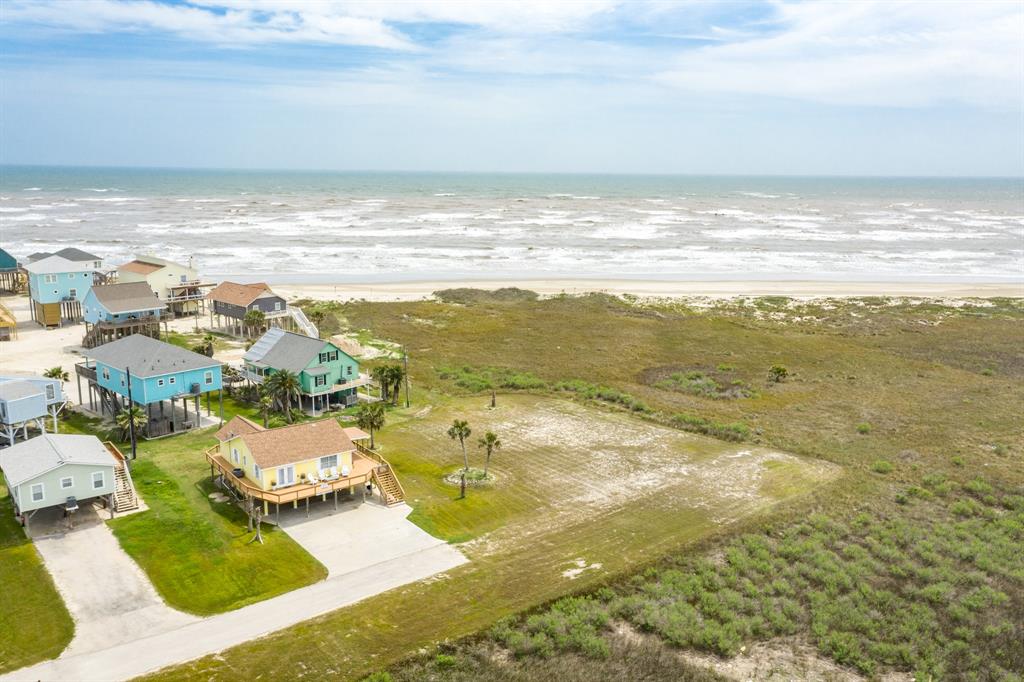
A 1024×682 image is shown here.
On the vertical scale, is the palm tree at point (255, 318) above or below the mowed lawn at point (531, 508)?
above

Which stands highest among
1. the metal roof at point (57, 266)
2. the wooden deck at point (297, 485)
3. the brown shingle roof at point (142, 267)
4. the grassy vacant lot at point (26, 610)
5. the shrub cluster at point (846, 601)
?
the metal roof at point (57, 266)

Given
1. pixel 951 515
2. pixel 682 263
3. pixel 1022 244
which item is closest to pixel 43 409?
pixel 951 515

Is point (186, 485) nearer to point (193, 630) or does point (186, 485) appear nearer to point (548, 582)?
point (193, 630)

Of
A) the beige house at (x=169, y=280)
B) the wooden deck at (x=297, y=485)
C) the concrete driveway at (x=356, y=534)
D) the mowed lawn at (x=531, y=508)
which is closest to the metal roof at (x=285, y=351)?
the mowed lawn at (x=531, y=508)

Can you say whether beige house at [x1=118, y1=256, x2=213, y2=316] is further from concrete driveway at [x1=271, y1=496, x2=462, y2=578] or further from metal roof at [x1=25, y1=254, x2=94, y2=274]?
concrete driveway at [x1=271, y1=496, x2=462, y2=578]

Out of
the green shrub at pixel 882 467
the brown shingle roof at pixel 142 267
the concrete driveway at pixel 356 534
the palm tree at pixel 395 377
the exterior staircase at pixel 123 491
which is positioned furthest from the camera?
the brown shingle roof at pixel 142 267

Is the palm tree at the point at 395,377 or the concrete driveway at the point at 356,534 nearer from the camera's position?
the concrete driveway at the point at 356,534

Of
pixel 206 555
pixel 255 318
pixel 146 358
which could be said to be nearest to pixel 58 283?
pixel 255 318

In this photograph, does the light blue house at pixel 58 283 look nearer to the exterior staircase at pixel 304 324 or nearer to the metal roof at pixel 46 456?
the exterior staircase at pixel 304 324
